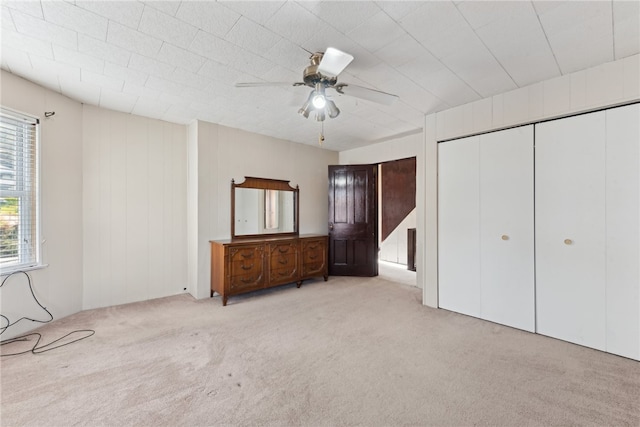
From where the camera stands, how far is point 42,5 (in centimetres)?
168

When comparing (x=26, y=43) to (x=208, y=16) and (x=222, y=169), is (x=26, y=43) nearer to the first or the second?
(x=208, y=16)

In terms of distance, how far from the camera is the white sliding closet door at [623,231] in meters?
2.22

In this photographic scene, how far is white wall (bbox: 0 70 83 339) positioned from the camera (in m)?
2.64

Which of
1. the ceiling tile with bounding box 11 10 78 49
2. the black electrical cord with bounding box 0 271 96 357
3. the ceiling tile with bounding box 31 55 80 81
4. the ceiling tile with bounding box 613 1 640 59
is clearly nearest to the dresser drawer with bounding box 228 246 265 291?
the black electrical cord with bounding box 0 271 96 357

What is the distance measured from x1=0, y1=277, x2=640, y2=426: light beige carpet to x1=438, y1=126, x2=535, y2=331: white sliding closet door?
0.26m

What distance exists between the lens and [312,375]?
6.70ft

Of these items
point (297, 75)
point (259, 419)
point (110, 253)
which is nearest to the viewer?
point (259, 419)

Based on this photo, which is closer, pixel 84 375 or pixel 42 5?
pixel 42 5

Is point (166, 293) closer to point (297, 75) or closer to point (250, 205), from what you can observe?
point (250, 205)

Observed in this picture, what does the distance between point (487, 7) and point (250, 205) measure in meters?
3.58

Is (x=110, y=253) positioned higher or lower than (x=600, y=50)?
lower

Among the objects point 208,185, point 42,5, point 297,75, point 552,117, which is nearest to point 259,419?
point 297,75

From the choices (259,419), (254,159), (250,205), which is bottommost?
(259,419)

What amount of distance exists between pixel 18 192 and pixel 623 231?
17.6 feet
